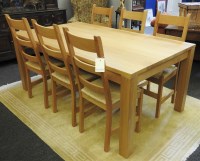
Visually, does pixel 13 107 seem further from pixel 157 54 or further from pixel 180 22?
pixel 180 22

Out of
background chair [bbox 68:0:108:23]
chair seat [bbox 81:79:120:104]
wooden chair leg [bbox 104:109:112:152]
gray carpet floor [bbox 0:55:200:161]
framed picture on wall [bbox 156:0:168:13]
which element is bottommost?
gray carpet floor [bbox 0:55:200:161]

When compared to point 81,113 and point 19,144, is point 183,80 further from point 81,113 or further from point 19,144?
point 19,144

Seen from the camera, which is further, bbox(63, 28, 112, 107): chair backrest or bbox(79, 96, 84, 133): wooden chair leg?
bbox(79, 96, 84, 133): wooden chair leg

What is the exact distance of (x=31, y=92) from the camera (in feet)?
8.54

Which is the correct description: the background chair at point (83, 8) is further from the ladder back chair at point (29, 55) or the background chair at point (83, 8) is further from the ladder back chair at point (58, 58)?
the ladder back chair at point (58, 58)

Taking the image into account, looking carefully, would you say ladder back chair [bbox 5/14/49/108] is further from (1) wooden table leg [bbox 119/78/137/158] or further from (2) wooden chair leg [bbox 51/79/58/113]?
(1) wooden table leg [bbox 119/78/137/158]

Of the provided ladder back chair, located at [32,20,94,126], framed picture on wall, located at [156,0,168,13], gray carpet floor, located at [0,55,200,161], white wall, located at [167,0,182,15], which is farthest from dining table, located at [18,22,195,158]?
white wall, located at [167,0,182,15]

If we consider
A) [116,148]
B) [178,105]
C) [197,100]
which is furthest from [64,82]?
[197,100]

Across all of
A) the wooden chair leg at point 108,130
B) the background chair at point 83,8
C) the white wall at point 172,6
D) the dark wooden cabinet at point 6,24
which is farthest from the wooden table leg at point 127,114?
the white wall at point 172,6

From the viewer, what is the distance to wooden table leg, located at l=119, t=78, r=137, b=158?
4.72ft

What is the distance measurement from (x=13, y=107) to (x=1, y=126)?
1.13ft

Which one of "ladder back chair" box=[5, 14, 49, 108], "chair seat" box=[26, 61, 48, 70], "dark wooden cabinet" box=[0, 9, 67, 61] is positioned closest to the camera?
"ladder back chair" box=[5, 14, 49, 108]

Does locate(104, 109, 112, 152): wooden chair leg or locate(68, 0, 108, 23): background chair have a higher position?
locate(68, 0, 108, 23): background chair

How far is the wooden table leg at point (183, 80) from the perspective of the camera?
1.99 metres
